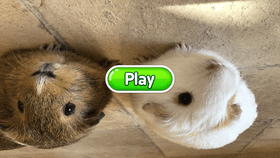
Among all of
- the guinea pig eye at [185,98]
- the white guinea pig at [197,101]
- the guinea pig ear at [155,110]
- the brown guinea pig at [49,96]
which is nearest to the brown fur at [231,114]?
the white guinea pig at [197,101]

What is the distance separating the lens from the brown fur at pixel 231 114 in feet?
6.15

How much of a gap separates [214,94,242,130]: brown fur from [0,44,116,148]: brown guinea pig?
1.21m

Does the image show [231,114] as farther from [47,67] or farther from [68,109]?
[47,67]

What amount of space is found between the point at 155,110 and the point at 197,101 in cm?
42

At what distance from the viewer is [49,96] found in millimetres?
1730

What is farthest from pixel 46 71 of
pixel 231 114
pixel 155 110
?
pixel 231 114

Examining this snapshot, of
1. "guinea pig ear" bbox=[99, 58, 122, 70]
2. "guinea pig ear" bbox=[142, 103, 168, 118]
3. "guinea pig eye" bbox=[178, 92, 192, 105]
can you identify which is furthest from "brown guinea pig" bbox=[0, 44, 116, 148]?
"guinea pig eye" bbox=[178, 92, 192, 105]

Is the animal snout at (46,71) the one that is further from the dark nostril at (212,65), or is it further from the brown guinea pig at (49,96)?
the dark nostril at (212,65)

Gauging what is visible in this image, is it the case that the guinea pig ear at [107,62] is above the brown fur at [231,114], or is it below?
above

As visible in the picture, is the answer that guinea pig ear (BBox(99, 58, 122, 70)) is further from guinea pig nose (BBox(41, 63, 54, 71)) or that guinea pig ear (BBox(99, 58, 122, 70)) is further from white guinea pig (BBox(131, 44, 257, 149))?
guinea pig nose (BBox(41, 63, 54, 71))

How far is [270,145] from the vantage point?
427 centimetres

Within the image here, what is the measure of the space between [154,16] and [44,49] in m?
1.26

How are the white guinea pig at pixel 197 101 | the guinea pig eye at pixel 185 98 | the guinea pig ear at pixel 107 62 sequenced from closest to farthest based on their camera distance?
the white guinea pig at pixel 197 101, the guinea pig eye at pixel 185 98, the guinea pig ear at pixel 107 62

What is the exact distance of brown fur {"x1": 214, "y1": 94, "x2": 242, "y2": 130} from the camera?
1875 mm
